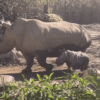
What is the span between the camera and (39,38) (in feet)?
17.9

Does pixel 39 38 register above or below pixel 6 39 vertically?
above

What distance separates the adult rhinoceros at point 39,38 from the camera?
546 cm

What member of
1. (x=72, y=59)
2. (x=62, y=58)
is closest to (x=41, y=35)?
(x=62, y=58)

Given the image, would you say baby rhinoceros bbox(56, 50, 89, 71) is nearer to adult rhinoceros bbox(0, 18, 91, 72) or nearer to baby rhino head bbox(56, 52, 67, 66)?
baby rhino head bbox(56, 52, 67, 66)

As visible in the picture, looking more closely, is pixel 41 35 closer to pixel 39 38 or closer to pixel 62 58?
pixel 39 38

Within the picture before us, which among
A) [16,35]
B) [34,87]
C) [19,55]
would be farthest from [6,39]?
[34,87]

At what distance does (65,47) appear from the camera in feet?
19.0

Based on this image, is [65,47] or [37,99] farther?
[65,47]

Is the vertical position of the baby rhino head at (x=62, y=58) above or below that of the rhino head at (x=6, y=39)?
below

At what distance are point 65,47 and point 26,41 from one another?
0.99 metres

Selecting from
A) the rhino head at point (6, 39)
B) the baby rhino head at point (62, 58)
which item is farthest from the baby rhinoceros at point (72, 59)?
the rhino head at point (6, 39)

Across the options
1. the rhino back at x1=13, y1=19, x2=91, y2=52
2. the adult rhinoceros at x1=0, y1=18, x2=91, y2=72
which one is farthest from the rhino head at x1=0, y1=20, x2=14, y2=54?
the rhino back at x1=13, y1=19, x2=91, y2=52

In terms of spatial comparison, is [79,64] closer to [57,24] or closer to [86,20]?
[57,24]

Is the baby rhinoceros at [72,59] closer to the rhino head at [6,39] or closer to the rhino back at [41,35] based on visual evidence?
the rhino back at [41,35]
